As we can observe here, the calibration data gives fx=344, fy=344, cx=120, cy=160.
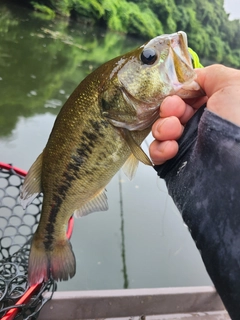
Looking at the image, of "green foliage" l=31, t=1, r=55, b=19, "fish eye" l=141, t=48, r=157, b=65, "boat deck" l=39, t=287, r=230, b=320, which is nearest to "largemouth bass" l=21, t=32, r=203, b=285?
"fish eye" l=141, t=48, r=157, b=65

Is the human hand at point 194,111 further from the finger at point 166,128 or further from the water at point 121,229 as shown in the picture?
the water at point 121,229

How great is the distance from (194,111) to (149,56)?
33cm

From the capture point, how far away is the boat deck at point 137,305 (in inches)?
83.5

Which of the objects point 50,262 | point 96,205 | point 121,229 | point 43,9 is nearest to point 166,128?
point 96,205

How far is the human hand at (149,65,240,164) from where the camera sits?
1.25m

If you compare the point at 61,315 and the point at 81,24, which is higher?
the point at 61,315

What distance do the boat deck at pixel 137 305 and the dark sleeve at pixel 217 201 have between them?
3.65 feet

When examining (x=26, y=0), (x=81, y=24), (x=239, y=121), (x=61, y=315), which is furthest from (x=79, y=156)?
(x=81, y=24)

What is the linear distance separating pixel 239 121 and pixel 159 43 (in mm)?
440

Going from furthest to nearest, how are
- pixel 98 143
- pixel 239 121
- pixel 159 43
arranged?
pixel 98 143
pixel 159 43
pixel 239 121

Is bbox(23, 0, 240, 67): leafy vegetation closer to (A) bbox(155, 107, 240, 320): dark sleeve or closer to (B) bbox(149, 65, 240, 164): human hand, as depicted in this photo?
(B) bbox(149, 65, 240, 164): human hand

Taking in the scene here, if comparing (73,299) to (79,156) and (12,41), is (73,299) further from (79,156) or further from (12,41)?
(12,41)

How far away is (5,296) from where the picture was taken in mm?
1859

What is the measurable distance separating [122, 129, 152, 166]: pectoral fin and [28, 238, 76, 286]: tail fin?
0.74 metres
